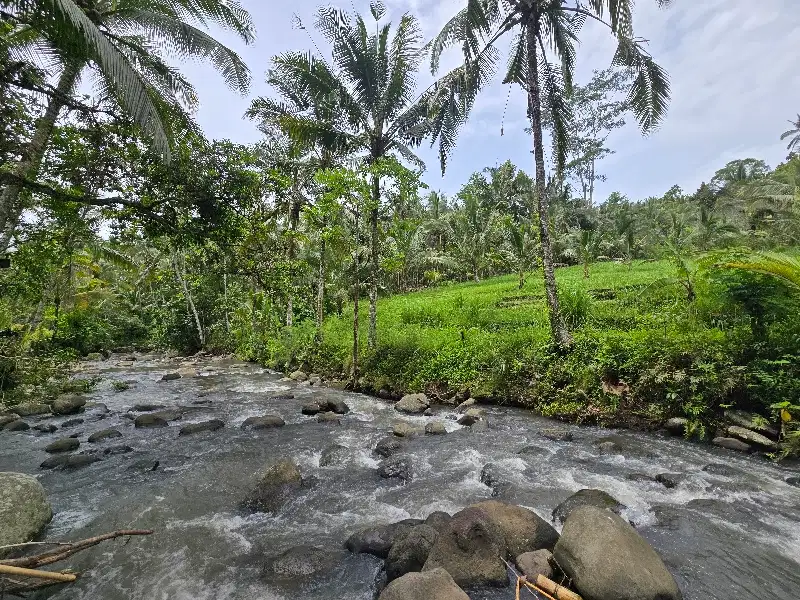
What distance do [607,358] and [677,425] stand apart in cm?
170

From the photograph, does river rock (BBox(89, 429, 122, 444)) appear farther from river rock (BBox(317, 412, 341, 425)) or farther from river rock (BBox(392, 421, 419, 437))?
river rock (BBox(392, 421, 419, 437))

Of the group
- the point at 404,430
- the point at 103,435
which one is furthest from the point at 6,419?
the point at 404,430

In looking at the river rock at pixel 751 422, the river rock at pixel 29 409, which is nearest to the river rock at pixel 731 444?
Result: the river rock at pixel 751 422

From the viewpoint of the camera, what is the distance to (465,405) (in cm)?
992

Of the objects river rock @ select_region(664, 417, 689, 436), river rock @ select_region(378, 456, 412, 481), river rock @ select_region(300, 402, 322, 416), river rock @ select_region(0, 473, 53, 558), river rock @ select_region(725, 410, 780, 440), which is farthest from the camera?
river rock @ select_region(300, 402, 322, 416)

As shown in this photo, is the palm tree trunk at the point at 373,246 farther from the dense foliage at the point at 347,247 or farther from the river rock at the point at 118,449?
the river rock at the point at 118,449

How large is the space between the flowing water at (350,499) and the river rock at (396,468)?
0.15 meters

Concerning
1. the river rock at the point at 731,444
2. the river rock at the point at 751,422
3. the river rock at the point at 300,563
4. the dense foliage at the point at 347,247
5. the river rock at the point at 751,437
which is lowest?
the river rock at the point at 300,563

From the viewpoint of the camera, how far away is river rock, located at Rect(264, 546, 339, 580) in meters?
4.09

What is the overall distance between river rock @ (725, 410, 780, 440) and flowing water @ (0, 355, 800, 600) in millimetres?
629

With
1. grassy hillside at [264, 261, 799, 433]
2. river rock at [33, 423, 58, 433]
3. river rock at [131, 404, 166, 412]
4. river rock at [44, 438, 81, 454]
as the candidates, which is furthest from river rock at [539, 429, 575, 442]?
river rock at [33, 423, 58, 433]

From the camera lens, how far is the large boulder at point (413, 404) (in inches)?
397

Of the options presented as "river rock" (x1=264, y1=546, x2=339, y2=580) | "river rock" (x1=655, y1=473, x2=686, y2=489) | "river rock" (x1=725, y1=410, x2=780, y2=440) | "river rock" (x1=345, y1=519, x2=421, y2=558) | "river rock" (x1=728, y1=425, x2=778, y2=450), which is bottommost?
"river rock" (x1=264, y1=546, x2=339, y2=580)

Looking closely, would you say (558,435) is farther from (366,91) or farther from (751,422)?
(366,91)
